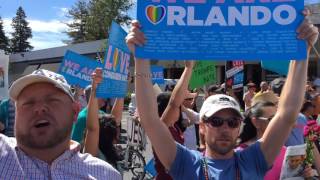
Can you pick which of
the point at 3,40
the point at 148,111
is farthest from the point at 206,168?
the point at 3,40

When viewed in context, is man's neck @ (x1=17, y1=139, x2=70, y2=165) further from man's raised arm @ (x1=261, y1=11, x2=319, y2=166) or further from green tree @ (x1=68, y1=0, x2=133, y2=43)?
green tree @ (x1=68, y1=0, x2=133, y2=43)

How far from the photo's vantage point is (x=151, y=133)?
9.67 ft

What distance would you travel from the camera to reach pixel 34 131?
237cm

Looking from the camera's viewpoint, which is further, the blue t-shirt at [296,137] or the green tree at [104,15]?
the green tree at [104,15]

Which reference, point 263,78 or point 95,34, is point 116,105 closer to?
point 263,78

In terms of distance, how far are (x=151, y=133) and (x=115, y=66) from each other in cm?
246

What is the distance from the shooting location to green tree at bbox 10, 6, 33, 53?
364 ft

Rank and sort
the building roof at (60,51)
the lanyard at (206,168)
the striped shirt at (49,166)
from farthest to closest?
the building roof at (60,51) → the lanyard at (206,168) → the striped shirt at (49,166)

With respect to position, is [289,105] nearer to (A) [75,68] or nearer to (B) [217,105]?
(B) [217,105]

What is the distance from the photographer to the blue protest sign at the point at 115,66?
5.11m

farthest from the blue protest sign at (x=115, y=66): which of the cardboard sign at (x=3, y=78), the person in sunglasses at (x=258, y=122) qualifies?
the cardboard sign at (x=3, y=78)

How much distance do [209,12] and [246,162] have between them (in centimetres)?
94

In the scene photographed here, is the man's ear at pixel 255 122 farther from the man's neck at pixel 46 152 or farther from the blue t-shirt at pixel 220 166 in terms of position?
the man's neck at pixel 46 152

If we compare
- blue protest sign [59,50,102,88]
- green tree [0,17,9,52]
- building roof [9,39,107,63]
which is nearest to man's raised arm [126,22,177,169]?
blue protest sign [59,50,102,88]
